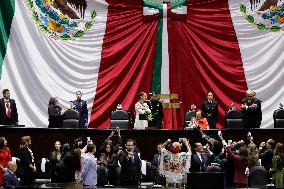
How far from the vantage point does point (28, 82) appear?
17.4 metres

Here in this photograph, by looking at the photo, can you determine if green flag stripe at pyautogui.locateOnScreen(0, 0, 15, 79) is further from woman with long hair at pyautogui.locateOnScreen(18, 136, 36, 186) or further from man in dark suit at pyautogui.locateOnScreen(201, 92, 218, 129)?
man in dark suit at pyautogui.locateOnScreen(201, 92, 218, 129)

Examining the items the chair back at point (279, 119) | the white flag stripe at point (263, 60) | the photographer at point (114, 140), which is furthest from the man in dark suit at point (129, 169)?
the white flag stripe at point (263, 60)

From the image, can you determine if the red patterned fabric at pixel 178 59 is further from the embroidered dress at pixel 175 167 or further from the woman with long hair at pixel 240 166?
the woman with long hair at pixel 240 166

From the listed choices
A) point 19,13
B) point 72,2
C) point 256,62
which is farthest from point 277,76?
point 19,13

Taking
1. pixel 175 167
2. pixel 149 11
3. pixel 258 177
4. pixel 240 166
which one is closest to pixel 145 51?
pixel 149 11

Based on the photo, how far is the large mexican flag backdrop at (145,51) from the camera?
17.5 meters

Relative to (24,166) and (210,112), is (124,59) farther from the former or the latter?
(24,166)

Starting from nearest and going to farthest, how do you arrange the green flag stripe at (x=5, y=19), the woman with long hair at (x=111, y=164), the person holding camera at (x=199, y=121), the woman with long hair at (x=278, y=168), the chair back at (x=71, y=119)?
the woman with long hair at (x=278, y=168) → the woman with long hair at (x=111, y=164) → the person holding camera at (x=199, y=121) → the chair back at (x=71, y=119) → the green flag stripe at (x=5, y=19)

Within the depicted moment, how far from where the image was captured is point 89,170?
39.4 feet

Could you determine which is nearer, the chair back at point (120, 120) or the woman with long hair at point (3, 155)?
the woman with long hair at point (3, 155)

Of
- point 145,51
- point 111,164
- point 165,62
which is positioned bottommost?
point 111,164

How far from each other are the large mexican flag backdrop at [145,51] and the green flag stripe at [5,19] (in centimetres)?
4

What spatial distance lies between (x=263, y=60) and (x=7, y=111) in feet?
22.0

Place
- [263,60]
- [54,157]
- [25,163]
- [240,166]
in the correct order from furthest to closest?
[263,60], [54,157], [25,163], [240,166]
